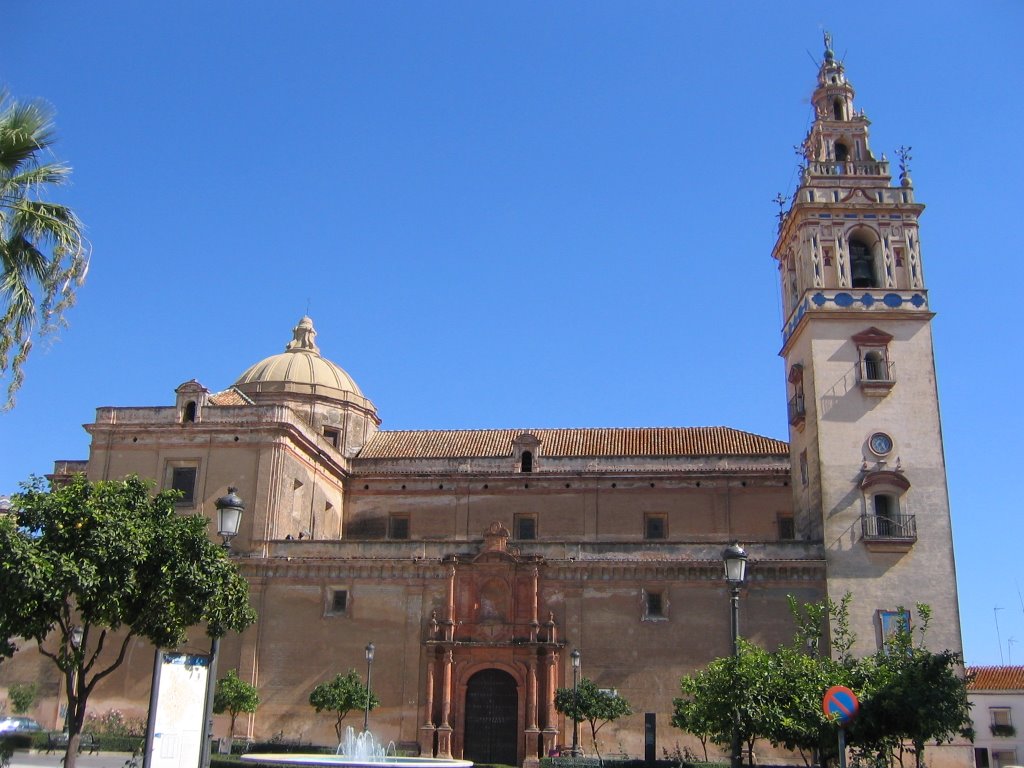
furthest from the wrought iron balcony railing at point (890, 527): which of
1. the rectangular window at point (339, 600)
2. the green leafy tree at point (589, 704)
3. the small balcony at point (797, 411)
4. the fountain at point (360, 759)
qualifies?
the rectangular window at point (339, 600)

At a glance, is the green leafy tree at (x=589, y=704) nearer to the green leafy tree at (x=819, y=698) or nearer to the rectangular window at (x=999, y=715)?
the green leafy tree at (x=819, y=698)

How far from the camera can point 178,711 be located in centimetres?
1495

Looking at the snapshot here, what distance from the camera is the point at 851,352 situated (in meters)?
35.9

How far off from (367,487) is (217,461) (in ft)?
23.3

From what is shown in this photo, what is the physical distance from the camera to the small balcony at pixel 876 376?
3531 centimetres

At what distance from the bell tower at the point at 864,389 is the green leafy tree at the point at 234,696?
1865 centimetres

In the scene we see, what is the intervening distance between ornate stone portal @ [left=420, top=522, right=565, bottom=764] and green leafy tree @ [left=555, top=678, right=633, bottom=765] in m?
1.42

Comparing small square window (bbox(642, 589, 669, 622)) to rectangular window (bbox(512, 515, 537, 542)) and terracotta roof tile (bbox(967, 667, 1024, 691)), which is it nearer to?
rectangular window (bbox(512, 515, 537, 542))

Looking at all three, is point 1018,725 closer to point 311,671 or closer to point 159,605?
point 311,671

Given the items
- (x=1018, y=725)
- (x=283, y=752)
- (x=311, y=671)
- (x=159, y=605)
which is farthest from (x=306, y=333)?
(x=1018, y=725)

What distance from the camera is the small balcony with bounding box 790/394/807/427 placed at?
36.7m

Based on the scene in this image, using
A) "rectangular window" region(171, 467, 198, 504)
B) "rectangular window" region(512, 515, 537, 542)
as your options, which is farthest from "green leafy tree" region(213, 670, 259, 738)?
"rectangular window" region(512, 515, 537, 542)

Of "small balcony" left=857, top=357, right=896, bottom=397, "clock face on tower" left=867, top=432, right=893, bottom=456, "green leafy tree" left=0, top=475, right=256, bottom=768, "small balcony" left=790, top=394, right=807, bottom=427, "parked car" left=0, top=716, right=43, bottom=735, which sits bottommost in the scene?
→ "parked car" left=0, top=716, right=43, bottom=735

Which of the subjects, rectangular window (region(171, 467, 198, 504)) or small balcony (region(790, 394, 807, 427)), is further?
rectangular window (region(171, 467, 198, 504))
